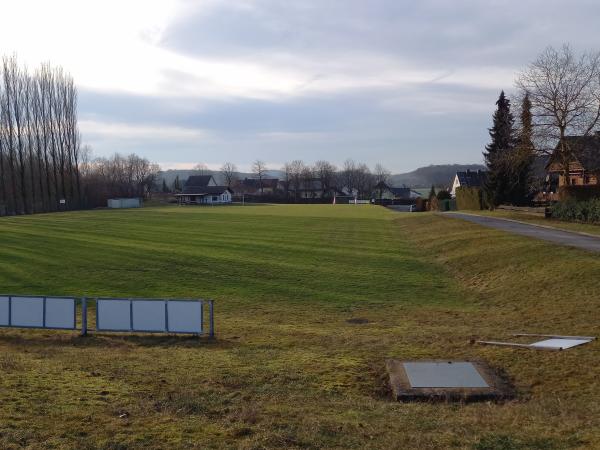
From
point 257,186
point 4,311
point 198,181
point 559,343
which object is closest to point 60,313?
point 4,311

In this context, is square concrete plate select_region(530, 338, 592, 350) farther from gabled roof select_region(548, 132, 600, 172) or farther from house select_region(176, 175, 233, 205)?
house select_region(176, 175, 233, 205)

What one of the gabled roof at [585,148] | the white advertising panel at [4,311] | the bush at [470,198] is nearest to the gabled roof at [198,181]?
the bush at [470,198]

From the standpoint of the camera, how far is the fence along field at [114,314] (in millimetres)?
12641

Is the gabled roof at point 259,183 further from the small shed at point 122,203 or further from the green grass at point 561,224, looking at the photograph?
the green grass at point 561,224

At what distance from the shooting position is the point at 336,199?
147 metres

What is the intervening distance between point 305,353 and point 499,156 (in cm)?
3784

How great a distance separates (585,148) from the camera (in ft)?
123

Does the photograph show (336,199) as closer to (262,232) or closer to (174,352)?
(262,232)

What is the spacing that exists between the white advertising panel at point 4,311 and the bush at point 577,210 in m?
29.3

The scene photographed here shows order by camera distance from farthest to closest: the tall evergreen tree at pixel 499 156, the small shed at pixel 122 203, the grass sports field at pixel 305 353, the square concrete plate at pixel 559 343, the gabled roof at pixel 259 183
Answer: the gabled roof at pixel 259 183, the small shed at pixel 122 203, the tall evergreen tree at pixel 499 156, the square concrete plate at pixel 559 343, the grass sports field at pixel 305 353

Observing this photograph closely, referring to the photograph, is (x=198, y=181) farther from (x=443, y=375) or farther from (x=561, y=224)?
(x=443, y=375)

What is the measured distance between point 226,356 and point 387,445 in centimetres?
565

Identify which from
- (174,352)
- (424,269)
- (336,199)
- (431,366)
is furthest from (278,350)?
(336,199)

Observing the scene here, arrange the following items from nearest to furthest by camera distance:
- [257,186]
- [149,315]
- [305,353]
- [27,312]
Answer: [305,353]
[149,315]
[27,312]
[257,186]
